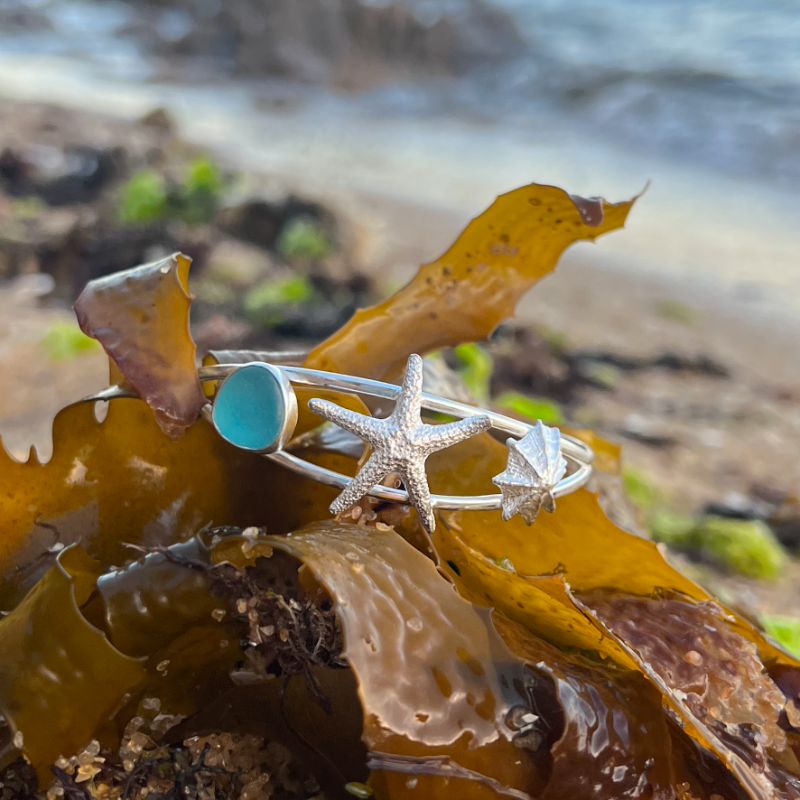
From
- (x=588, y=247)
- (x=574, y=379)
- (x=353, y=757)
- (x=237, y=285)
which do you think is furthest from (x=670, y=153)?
(x=353, y=757)

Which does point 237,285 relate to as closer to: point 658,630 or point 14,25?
point 658,630

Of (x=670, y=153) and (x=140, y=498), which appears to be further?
(x=670, y=153)

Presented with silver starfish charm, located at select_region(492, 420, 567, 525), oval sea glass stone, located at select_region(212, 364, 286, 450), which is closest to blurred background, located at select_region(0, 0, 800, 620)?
silver starfish charm, located at select_region(492, 420, 567, 525)

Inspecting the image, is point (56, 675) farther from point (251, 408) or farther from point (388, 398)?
point (388, 398)

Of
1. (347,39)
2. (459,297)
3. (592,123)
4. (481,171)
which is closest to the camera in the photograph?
(459,297)

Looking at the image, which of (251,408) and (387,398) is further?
(387,398)

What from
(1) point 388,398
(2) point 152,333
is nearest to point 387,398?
(1) point 388,398

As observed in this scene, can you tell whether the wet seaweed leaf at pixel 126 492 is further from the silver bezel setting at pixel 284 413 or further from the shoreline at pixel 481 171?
the shoreline at pixel 481 171
